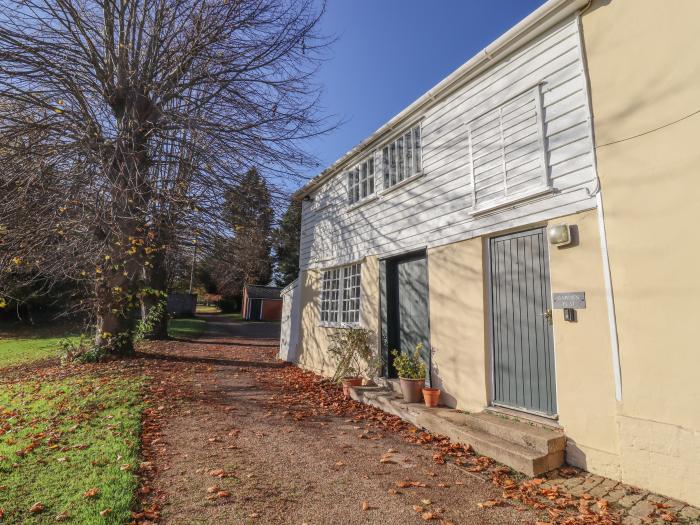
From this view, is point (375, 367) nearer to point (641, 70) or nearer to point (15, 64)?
point (641, 70)

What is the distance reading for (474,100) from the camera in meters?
6.17

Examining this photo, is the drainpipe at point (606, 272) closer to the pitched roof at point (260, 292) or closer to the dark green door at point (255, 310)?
the pitched roof at point (260, 292)

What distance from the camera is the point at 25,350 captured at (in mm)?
13539

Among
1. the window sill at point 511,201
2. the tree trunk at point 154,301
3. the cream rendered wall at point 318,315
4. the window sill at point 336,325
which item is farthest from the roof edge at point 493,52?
the tree trunk at point 154,301

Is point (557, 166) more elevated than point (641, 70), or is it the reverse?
point (641, 70)

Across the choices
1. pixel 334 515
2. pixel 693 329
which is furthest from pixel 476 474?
pixel 693 329

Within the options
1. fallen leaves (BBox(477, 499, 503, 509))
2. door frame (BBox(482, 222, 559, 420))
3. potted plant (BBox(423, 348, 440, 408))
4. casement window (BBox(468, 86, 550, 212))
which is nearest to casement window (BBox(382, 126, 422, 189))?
casement window (BBox(468, 86, 550, 212))

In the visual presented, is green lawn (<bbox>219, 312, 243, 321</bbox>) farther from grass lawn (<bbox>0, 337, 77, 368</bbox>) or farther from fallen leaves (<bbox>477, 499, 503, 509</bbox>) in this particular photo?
fallen leaves (<bbox>477, 499, 503, 509</bbox>)

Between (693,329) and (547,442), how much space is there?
1743mm

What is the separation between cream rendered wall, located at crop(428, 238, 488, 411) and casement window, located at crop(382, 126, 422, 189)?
1948 mm

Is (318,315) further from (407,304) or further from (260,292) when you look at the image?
(260,292)

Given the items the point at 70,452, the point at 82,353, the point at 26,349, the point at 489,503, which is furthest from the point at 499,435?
the point at 26,349

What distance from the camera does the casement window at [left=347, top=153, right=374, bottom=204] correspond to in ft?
29.2

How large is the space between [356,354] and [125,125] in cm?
717
